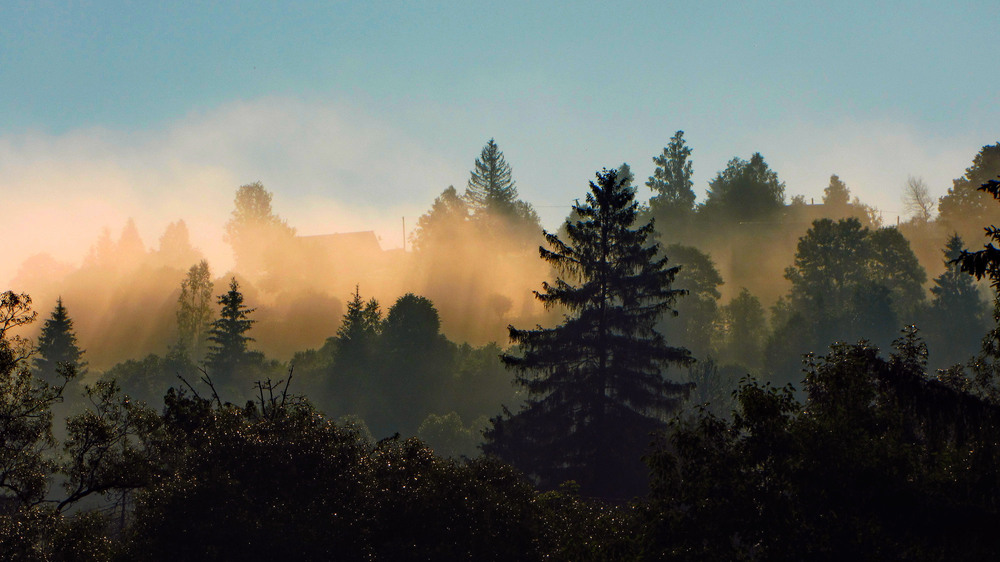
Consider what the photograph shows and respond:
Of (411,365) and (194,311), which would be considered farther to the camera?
(194,311)

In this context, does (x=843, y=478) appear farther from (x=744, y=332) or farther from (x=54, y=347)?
(x=744, y=332)

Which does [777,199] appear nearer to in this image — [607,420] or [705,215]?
[705,215]

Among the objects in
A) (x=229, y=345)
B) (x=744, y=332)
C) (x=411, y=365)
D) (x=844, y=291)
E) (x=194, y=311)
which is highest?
(x=194, y=311)

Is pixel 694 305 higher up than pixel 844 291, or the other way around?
pixel 844 291

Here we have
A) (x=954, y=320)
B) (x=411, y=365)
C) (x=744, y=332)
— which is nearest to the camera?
(x=411, y=365)

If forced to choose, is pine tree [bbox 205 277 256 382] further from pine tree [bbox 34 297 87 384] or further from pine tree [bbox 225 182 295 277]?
pine tree [bbox 225 182 295 277]

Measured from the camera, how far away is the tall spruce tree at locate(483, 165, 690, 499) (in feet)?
149

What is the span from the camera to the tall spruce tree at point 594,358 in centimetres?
4553

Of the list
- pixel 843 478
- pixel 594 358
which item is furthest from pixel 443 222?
pixel 843 478

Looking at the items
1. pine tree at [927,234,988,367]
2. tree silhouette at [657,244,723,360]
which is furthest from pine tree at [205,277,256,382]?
pine tree at [927,234,988,367]

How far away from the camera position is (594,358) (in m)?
47.6

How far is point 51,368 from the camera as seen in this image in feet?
345

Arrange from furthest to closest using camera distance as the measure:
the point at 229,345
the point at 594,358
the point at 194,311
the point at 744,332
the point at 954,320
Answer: the point at 194,311, the point at 744,332, the point at 954,320, the point at 229,345, the point at 594,358

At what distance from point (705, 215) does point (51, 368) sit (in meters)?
109
